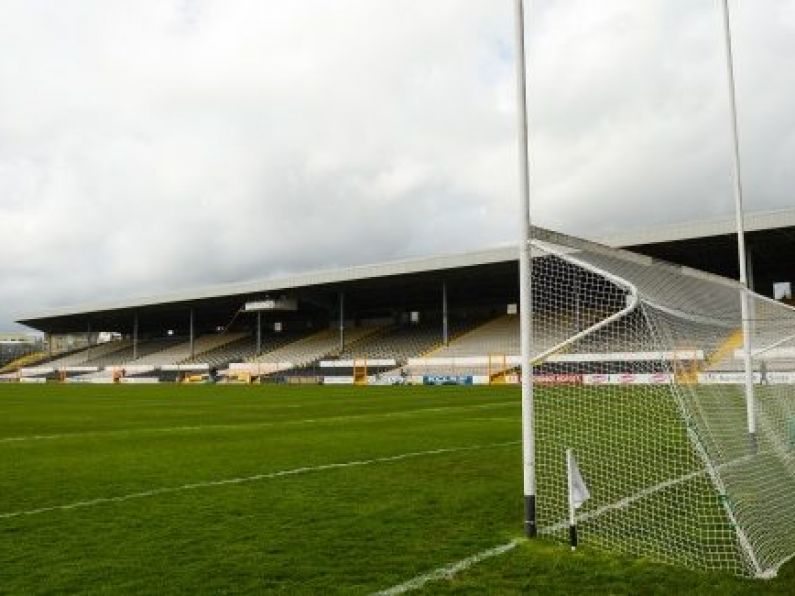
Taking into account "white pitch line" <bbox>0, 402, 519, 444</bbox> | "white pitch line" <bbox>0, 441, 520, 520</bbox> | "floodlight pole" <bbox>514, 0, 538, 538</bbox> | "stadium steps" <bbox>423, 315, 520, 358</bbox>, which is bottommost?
"white pitch line" <bbox>0, 441, 520, 520</bbox>

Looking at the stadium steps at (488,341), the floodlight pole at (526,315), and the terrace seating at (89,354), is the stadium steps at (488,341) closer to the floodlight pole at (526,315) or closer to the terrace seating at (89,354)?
the floodlight pole at (526,315)

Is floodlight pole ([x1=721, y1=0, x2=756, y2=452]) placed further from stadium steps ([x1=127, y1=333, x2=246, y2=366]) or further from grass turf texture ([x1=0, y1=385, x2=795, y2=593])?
stadium steps ([x1=127, y1=333, x2=246, y2=366])

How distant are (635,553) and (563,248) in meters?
2.65

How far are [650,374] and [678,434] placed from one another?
551cm

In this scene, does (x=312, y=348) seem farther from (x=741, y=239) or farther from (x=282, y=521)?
(x=282, y=521)

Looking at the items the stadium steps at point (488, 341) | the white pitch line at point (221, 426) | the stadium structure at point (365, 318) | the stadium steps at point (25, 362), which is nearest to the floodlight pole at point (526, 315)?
Answer: the white pitch line at point (221, 426)

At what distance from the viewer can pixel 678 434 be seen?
539 inches

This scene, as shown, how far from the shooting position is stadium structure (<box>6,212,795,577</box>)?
269 inches

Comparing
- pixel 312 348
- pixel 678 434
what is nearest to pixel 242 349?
pixel 312 348

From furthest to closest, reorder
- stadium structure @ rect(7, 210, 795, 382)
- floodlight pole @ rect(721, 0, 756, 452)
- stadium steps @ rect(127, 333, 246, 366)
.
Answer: stadium steps @ rect(127, 333, 246, 366) < stadium structure @ rect(7, 210, 795, 382) < floodlight pole @ rect(721, 0, 756, 452)

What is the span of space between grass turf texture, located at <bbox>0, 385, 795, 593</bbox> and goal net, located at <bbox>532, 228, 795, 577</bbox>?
1.95 ft

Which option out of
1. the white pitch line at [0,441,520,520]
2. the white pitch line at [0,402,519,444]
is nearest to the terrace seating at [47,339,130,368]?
the white pitch line at [0,402,519,444]

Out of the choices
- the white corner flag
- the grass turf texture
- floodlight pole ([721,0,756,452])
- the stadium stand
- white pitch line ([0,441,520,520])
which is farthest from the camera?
the stadium stand

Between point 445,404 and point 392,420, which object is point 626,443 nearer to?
point 392,420
